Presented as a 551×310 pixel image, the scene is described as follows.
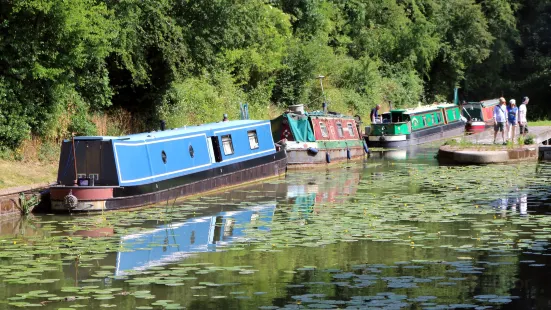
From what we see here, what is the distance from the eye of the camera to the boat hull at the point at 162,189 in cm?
1733

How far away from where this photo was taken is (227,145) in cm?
2266

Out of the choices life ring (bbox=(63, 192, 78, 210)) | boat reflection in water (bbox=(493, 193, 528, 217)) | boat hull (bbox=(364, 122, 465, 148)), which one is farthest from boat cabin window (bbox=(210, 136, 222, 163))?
boat hull (bbox=(364, 122, 465, 148))

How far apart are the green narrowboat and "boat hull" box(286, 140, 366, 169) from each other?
5.49 meters

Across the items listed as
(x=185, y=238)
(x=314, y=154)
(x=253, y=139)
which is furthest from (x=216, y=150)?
(x=185, y=238)

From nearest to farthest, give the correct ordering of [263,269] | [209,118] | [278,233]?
[263,269] → [278,233] → [209,118]

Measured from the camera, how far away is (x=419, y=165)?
28.0 m

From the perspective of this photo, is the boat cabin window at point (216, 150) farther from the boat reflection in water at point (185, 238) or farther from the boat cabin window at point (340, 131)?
the boat cabin window at point (340, 131)

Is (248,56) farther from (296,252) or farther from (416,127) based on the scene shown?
(296,252)

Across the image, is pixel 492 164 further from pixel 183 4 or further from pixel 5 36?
pixel 5 36

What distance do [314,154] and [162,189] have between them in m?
9.70

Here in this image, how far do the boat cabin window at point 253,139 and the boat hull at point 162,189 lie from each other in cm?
36

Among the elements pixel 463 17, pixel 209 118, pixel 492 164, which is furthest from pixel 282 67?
pixel 463 17

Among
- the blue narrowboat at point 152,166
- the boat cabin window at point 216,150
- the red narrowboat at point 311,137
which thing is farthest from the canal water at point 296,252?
the red narrowboat at point 311,137

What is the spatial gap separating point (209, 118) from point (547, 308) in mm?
19883
